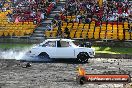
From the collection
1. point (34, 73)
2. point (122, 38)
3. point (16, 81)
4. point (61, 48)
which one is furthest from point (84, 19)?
point (16, 81)

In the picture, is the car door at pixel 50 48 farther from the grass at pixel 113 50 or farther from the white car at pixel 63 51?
the grass at pixel 113 50

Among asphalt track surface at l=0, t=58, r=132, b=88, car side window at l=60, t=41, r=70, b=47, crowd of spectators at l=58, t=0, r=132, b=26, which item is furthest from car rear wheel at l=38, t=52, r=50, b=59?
crowd of spectators at l=58, t=0, r=132, b=26

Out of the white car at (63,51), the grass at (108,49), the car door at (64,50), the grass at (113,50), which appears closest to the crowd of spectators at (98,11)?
the grass at (113,50)

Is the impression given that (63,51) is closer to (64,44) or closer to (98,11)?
(64,44)

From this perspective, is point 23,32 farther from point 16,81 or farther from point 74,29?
point 16,81

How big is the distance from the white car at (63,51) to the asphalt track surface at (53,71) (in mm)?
513

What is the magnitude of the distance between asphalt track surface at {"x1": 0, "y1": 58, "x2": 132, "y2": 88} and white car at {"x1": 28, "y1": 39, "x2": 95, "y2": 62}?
513 mm

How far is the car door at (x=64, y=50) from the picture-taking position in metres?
26.9

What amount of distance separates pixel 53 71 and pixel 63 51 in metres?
3.97

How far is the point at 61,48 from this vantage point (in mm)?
27000

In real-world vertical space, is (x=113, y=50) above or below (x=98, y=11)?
below

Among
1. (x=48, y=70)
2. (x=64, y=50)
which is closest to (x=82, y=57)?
(x=64, y=50)

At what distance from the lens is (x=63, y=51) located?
88.3 ft

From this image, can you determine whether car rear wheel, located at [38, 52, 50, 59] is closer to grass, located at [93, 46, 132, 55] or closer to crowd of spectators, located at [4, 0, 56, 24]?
grass, located at [93, 46, 132, 55]
